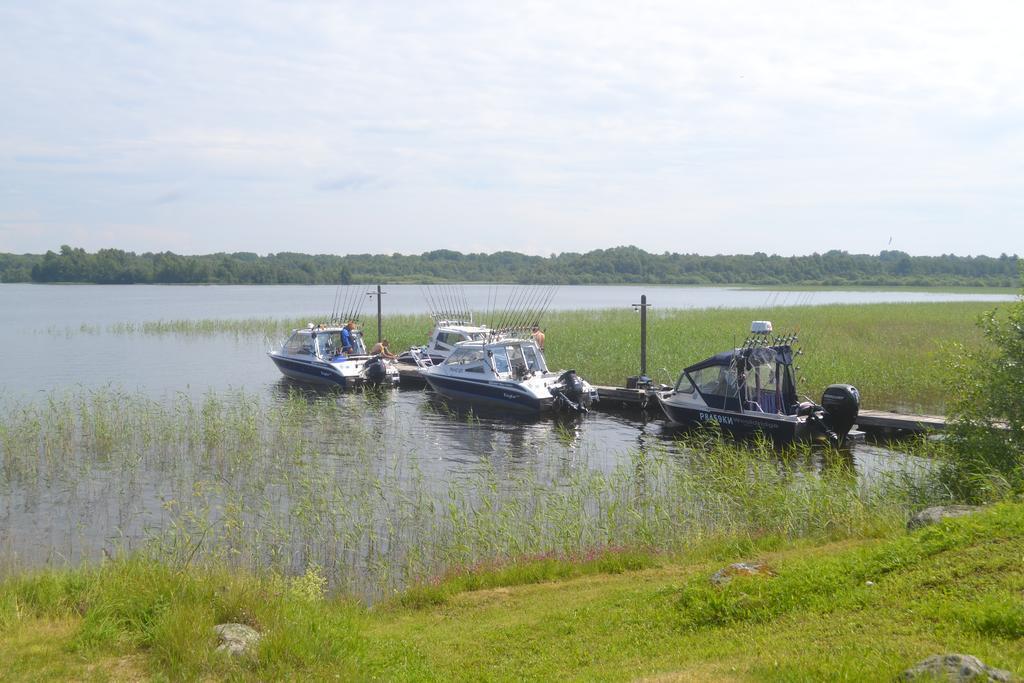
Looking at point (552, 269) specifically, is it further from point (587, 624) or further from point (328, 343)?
point (587, 624)

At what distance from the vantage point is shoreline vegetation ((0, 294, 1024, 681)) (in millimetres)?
6230

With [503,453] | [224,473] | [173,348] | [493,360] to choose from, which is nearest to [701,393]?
[503,453]

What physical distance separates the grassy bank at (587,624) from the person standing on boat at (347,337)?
22.8 metres

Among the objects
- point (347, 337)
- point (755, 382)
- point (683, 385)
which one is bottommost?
point (683, 385)

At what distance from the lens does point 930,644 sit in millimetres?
5629

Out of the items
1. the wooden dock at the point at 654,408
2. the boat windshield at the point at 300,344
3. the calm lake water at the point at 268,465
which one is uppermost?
the boat windshield at the point at 300,344

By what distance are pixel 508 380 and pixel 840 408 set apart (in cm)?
953

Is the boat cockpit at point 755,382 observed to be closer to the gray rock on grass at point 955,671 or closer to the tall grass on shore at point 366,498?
the tall grass on shore at point 366,498

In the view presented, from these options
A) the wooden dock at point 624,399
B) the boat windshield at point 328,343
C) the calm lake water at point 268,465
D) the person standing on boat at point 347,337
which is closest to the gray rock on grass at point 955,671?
the calm lake water at point 268,465

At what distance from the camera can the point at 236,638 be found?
6.59 m

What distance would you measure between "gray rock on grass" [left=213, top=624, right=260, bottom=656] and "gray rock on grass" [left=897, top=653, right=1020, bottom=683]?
14.4 ft

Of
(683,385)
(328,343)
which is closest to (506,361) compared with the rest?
(683,385)

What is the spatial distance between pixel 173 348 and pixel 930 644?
135ft

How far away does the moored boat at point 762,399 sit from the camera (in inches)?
740
